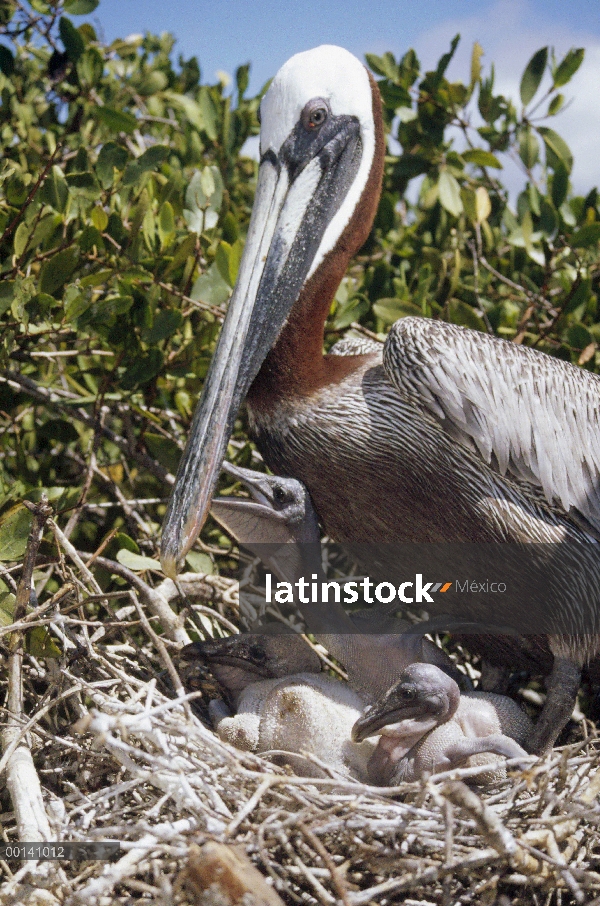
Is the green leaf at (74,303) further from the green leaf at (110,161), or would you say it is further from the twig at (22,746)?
the twig at (22,746)

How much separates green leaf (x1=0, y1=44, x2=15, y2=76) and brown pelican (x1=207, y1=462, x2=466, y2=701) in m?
2.00

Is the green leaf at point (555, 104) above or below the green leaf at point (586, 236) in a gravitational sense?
above

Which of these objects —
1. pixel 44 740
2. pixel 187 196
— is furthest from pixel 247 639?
pixel 187 196

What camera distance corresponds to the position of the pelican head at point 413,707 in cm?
219

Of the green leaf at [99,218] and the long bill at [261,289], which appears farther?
the green leaf at [99,218]

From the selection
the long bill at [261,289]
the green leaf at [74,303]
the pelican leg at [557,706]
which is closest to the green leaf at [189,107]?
the long bill at [261,289]

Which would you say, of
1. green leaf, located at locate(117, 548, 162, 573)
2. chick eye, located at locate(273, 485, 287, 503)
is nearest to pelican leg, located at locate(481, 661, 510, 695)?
chick eye, located at locate(273, 485, 287, 503)

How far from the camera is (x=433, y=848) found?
6.27ft

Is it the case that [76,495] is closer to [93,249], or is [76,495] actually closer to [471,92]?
[93,249]

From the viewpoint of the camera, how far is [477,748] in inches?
89.1

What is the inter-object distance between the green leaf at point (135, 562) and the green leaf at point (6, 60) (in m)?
2.01

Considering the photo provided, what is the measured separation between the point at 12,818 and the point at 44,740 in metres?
0.24

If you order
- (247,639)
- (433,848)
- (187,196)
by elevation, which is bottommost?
(433,848)

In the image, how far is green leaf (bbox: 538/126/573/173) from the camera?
3.55 m
